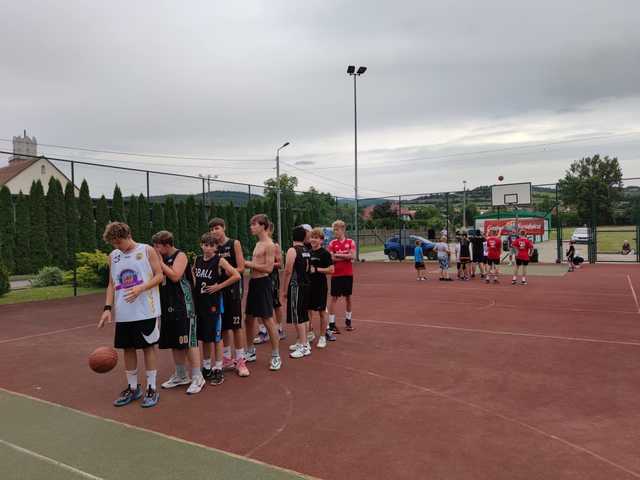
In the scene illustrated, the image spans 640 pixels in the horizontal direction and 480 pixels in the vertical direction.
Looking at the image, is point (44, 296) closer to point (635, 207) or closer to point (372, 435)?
point (372, 435)

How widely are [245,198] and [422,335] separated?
65.6 feet

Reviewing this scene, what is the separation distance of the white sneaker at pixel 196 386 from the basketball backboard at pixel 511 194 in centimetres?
2387

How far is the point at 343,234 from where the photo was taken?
7.55m

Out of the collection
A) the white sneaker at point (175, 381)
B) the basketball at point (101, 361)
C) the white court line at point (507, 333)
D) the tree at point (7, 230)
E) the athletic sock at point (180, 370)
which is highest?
the tree at point (7, 230)

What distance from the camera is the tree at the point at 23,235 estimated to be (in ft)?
67.1

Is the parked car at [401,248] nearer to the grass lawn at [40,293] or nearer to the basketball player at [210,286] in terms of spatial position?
the grass lawn at [40,293]

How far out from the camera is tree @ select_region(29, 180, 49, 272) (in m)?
20.7

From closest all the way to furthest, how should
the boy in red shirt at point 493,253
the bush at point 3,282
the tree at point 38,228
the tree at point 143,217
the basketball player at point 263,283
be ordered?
the basketball player at point 263,283 < the bush at point 3,282 < the boy in red shirt at point 493,253 < the tree at point 38,228 < the tree at point 143,217

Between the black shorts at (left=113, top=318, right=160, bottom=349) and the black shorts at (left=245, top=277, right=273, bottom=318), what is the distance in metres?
1.28

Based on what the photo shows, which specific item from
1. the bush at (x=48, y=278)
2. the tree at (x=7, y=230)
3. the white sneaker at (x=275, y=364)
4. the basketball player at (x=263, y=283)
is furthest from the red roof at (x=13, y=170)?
the white sneaker at (x=275, y=364)

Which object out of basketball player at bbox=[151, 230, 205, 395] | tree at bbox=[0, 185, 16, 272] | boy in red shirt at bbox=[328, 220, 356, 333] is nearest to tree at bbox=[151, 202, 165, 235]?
tree at bbox=[0, 185, 16, 272]

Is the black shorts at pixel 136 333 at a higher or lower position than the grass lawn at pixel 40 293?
higher

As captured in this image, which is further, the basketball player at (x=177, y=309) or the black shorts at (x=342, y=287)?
the black shorts at (x=342, y=287)

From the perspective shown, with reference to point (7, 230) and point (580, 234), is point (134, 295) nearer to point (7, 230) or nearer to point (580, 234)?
point (7, 230)
